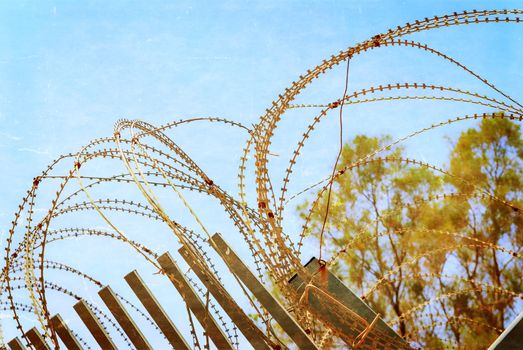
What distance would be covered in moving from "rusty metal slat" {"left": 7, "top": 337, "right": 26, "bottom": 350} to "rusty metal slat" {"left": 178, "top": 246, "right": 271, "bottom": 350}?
11.4 feet

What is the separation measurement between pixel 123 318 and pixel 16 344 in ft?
7.41

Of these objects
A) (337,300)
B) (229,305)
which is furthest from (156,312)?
(337,300)

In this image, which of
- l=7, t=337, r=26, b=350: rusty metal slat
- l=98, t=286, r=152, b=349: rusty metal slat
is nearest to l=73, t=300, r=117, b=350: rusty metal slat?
l=98, t=286, r=152, b=349: rusty metal slat

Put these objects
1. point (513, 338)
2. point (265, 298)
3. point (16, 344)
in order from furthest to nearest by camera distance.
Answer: point (16, 344) → point (265, 298) → point (513, 338)

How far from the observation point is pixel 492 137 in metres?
10.8

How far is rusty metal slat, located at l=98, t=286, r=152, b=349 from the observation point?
143 inches

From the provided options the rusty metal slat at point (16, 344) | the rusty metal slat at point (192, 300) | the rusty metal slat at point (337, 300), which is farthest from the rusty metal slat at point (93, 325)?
the rusty metal slat at point (337, 300)

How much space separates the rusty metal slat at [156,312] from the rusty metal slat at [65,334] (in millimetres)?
1570

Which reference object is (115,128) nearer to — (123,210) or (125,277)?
(123,210)

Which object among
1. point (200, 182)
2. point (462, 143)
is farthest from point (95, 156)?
point (462, 143)

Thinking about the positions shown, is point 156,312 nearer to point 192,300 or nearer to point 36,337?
point 192,300

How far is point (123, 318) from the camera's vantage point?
12.1ft

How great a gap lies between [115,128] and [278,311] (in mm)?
1301

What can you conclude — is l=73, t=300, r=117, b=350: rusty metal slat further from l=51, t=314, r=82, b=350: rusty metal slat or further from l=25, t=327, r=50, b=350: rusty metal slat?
l=25, t=327, r=50, b=350: rusty metal slat
